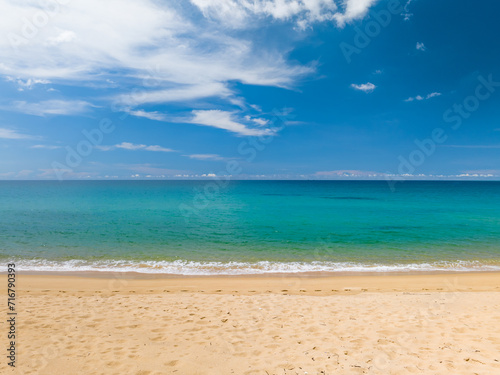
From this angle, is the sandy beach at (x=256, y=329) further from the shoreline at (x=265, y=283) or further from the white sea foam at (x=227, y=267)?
the white sea foam at (x=227, y=267)

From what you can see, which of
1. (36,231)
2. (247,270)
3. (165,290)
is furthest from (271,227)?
(36,231)

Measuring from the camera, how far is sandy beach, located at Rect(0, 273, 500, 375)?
20.2 ft

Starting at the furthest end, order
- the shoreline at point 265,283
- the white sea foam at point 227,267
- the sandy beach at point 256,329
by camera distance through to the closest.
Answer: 1. the white sea foam at point 227,267
2. the shoreline at point 265,283
3. the sandy beach at point 256,329

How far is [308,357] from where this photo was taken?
252 inches

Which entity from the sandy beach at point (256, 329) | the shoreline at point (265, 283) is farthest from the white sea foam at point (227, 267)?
the sandy beach at point (256, 329)

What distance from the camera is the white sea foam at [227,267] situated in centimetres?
1541

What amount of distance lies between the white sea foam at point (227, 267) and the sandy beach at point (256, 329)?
7.86 feet

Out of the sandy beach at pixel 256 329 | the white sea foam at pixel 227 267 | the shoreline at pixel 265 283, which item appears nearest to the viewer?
the sandy beach at pixel 256 329

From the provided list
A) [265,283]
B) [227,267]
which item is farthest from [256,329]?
[227,267]

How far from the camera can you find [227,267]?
16.0 m

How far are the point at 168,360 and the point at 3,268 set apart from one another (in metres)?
15.0

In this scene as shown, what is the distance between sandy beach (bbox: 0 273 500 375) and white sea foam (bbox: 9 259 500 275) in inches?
94.3

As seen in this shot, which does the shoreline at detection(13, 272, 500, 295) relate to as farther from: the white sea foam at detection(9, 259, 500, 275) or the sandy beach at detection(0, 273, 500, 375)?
the white sea foam at detection(9, 259, 500, 275)

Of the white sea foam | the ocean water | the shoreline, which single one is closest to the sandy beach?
the shoreline
